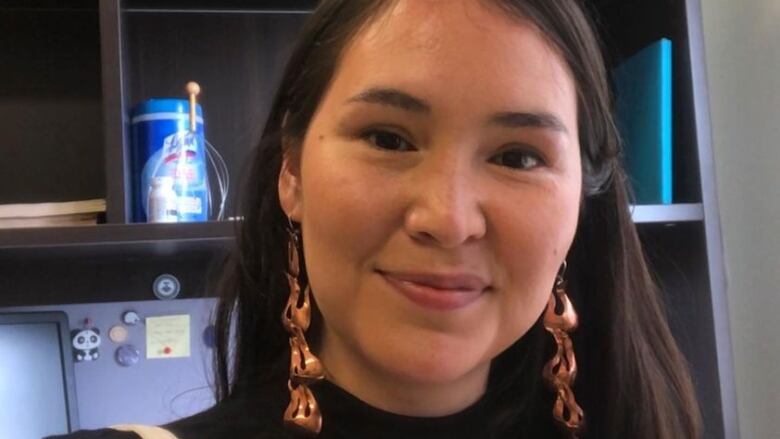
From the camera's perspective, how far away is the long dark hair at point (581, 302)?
0.92 meters

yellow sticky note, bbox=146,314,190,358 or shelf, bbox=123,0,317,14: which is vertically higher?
shelf, bbox=123,0,317,14

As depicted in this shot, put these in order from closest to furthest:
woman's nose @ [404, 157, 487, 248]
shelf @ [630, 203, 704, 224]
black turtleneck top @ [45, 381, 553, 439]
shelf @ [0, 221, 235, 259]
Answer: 1. woman's nose @ [404, 157, 487, 248]
2. black turtleneck top @ [45, 381, 553, 439]
3. shelf @ [0, 221, 235, 259]
4. shelf @ [630, 203, 704, 224]

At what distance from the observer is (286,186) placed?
910 millimetres

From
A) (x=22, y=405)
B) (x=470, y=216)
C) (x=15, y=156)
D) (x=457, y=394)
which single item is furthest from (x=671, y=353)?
(x=15, y=156)

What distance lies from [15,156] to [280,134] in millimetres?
777

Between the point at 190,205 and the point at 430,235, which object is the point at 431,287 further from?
the point at 190,205

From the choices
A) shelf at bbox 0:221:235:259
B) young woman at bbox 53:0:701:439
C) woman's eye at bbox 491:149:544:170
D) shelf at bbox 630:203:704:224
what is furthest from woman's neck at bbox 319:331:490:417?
shelf at bbox 630:203:704:224

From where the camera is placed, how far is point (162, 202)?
1.26 metres

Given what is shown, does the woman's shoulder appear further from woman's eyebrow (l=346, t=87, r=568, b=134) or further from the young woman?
woman's eyebrow (l=346, t=87, r=568, b=134)

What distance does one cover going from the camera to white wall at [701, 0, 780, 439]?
4.91 feet

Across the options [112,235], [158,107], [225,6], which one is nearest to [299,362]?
[112,235]

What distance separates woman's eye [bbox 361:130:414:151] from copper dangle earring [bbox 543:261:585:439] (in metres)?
0.27

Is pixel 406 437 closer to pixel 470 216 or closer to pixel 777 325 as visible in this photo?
pixel 470 216

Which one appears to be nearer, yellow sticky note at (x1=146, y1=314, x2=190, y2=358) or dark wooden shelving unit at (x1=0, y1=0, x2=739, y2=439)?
dark wooden shelving unit at (x1=0, y1=0, x2=739, y2=439)
